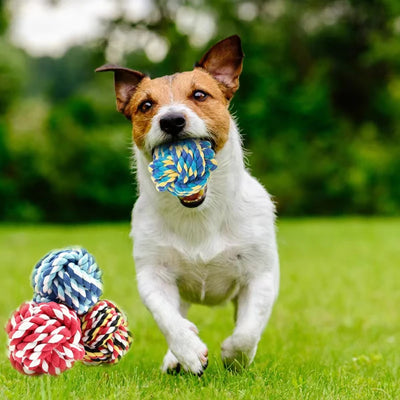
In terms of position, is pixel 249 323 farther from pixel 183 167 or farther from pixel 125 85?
pixel 125 85

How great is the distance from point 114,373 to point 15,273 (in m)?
7.11

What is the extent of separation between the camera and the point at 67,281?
3.43 m

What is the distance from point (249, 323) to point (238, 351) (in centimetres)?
19

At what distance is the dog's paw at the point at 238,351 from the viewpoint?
3936 mm

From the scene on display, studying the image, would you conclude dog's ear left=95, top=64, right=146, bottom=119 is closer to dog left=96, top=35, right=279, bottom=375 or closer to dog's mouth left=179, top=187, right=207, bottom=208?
dog left=96, top=35, right=279, bottom=375

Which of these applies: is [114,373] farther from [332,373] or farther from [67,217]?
[67,217]

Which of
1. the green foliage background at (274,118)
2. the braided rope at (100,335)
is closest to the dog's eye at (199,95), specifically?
the braided rope at (100,335)

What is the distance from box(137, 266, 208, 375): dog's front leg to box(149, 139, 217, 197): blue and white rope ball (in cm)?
64

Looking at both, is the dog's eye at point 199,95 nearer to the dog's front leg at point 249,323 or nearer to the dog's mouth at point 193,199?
the dog's mouth at point 193,199

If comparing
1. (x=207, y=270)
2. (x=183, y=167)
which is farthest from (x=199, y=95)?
(x=207, y=270)

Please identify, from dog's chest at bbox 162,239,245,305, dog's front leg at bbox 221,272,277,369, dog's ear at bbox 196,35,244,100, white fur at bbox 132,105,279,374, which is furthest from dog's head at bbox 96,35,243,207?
dog's front leg at bbox 221,272,277,369

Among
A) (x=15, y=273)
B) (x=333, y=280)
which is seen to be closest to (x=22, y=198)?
(x=15, y=273)

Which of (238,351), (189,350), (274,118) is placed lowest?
(274,118)

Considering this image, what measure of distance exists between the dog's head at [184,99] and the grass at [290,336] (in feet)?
4.82
